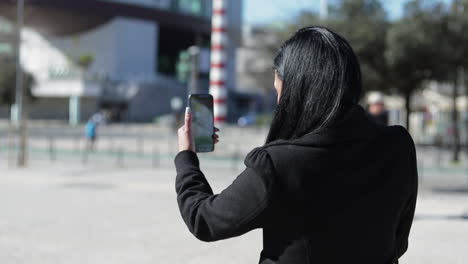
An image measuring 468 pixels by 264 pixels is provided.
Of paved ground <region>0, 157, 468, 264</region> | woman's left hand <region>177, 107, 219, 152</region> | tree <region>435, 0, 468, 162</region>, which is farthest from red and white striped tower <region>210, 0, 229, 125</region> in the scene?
woman's left hand <region>177, 107, 219, 152</region>

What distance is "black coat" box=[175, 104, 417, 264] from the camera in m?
1.65

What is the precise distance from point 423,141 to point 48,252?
77.8 feet

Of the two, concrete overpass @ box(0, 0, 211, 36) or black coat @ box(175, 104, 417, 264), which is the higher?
concrete overpass @ box(0, 0, 211, 36)

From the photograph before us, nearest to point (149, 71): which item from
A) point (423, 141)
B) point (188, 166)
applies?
point (423, 141)

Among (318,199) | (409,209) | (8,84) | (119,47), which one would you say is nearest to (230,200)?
(318,199)

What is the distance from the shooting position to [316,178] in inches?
66.0

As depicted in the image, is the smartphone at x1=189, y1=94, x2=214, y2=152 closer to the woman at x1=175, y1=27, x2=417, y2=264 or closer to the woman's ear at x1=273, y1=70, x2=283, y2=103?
the woman at x1=175, y1=27, x2=417, y2=264

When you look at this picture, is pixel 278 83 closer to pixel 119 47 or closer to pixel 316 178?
pixel 316 178

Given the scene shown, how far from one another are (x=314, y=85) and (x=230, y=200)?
0.42m

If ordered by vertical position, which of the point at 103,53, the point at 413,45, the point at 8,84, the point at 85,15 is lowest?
the point at 8,84

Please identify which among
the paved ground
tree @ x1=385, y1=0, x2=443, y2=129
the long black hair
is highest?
tree @ x1=385, y1=0, x2=443, y2=129

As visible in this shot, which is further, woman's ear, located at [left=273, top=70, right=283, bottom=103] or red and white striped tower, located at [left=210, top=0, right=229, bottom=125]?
red and white striped tower, located at [left=210, top=0, right=229, bottom=125]

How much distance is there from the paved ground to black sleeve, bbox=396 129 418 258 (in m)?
4.00

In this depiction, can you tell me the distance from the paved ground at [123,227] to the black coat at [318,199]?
4215mm
